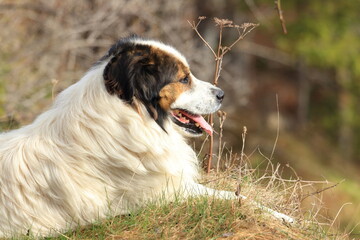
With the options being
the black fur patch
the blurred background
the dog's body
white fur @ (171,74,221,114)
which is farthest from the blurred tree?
the dog's body

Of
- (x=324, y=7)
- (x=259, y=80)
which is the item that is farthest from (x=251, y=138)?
(x=259, y=80)

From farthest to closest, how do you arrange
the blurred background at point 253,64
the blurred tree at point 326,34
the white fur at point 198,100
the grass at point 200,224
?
the blurred tree at point 326,34, the blurred background at point 253,64, the white fur at point 198,100, the grass at point 200,224

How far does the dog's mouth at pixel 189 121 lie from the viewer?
16.9 ft

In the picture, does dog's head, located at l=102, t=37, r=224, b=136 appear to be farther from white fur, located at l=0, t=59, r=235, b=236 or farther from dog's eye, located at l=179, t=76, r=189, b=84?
white fur, located at l=0, t=59, r=235, b=236

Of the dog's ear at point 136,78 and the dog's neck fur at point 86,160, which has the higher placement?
the dog's ear at point 136,78

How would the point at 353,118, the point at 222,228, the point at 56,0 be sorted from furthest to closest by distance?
the point at 353,118 < the point at 56,0 < the point at 222,228

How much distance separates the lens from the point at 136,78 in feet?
15.6

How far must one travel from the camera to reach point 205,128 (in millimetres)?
5336

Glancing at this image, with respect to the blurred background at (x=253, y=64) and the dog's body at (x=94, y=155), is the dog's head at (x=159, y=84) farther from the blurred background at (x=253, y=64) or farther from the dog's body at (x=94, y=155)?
the blurred background at (x=253, y=64)

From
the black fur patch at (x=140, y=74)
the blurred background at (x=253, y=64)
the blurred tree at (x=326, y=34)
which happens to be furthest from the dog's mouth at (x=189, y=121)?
the blurred tree at (x=326, y=34)

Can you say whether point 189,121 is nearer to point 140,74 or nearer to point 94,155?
point 140,74

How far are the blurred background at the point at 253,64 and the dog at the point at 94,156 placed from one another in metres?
1.51

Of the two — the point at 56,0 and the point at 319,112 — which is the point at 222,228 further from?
the point at 319,112

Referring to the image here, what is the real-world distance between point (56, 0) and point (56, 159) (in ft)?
26.4
